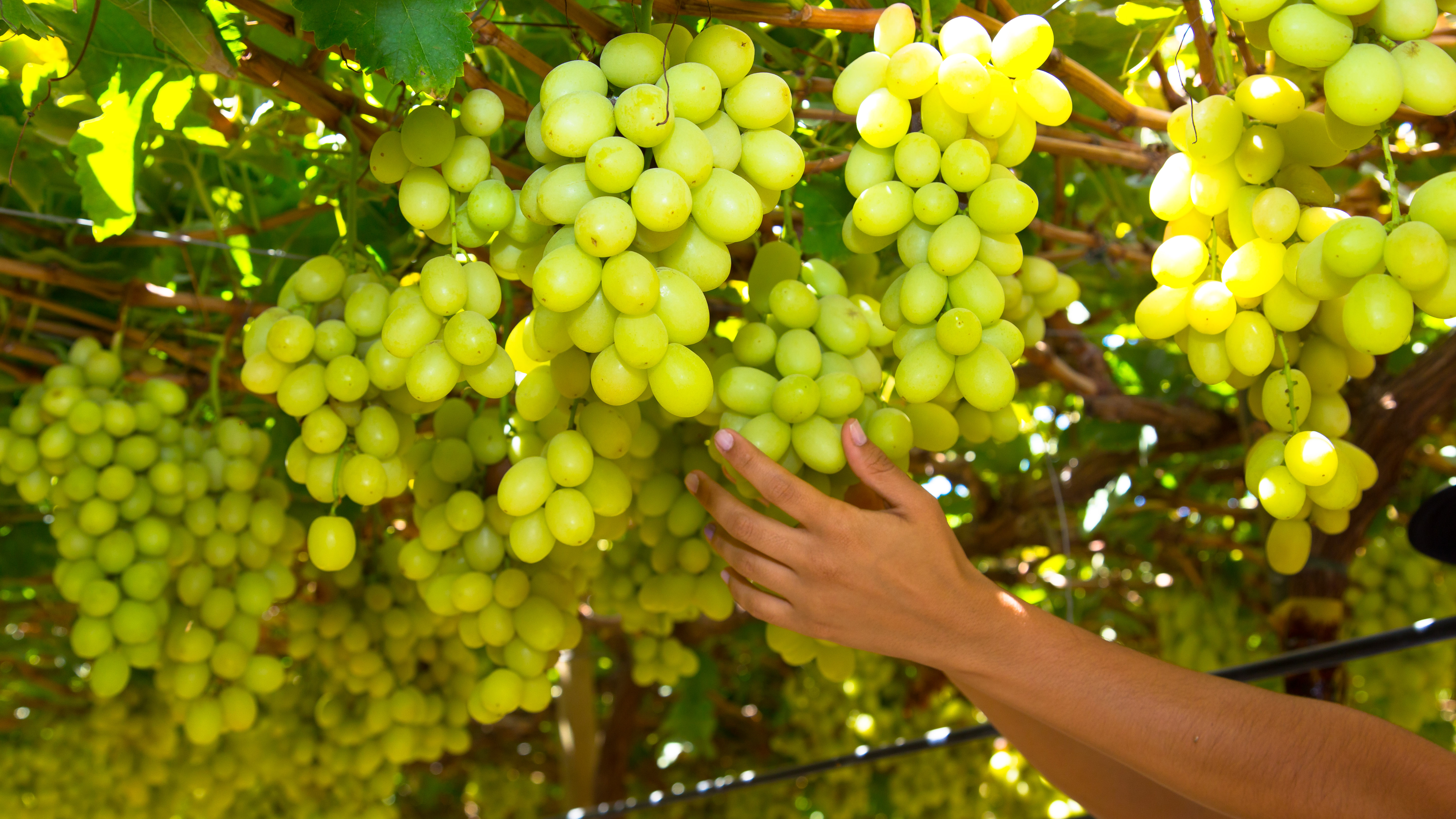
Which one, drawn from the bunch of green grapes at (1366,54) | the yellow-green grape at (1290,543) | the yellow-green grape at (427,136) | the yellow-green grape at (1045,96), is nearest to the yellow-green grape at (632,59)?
the yellow-green grape at (427,136)

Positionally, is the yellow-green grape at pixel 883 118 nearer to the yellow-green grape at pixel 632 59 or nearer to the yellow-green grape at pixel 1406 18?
the yellow-green grape at pixel 632 59

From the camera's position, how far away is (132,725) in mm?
2006

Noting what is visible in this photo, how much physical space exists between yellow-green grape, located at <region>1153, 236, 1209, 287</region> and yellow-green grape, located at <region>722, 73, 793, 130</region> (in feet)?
0.97

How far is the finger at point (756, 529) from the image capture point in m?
0.77

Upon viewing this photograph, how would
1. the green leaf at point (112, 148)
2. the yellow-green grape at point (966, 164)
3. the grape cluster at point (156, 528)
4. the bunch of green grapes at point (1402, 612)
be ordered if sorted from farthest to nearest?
1. the bunch of green grapes at point (1402, 612)
2. the grape cluster at point (156, 528)
3. the green leaf at point (112, 148)
4. the yellow-green grape at point (966, 164)

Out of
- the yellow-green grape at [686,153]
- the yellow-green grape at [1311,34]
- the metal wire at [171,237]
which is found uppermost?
the yellow-green grape at [1311,34]

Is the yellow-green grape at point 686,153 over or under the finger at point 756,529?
over

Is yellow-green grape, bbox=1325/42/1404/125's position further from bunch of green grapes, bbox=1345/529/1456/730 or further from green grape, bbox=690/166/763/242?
bunch of green grapes, bbox=1345/529/1456/730

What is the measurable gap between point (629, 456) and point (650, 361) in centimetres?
33

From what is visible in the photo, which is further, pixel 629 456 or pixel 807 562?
pixel 629 456

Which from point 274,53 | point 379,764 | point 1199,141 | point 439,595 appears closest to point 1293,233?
point 1199,141

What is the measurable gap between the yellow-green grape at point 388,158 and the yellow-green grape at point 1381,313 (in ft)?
2.09

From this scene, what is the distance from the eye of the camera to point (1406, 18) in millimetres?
605

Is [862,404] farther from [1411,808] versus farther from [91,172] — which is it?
[91,172]
